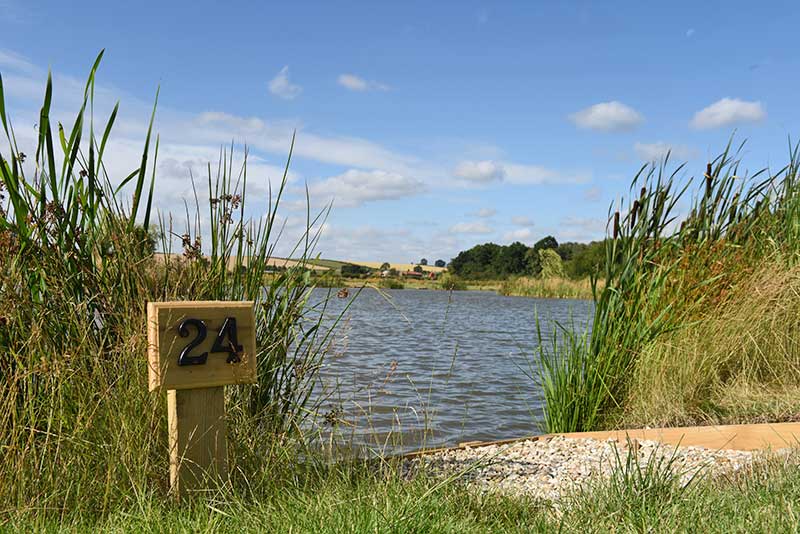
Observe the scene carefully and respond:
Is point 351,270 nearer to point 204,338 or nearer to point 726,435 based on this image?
point 204,338

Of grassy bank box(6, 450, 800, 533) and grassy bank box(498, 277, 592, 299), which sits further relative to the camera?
grassy bank box(498, 277, 592, 299)

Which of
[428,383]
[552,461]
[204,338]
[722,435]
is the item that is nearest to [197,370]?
[204,338]

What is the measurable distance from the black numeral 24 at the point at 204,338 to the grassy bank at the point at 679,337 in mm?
2616

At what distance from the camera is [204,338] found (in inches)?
116

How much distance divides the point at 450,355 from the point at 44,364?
8579mm

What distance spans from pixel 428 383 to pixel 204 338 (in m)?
5.20

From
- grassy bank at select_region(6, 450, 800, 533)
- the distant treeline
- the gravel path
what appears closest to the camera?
grassy bank at select_region(6, 450, 800, 533)

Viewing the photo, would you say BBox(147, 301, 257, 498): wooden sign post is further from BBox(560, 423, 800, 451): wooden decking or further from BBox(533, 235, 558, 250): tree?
BBox(533, 235, 558, 250): tree

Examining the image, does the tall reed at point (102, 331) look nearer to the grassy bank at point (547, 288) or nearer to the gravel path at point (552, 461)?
the gravel path at point (552, 461)

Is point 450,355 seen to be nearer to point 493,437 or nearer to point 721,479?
point 493,437

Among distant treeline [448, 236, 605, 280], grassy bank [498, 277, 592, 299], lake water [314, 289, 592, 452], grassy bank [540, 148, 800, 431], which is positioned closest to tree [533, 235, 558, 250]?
distant treeline [448, 236, 605, 280]

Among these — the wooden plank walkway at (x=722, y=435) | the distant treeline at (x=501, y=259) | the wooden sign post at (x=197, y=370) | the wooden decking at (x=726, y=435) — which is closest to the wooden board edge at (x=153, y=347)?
the wooden sign post at (x=197, y=370)

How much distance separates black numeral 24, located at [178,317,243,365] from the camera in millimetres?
2875

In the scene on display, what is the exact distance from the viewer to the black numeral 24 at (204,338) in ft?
9.43
